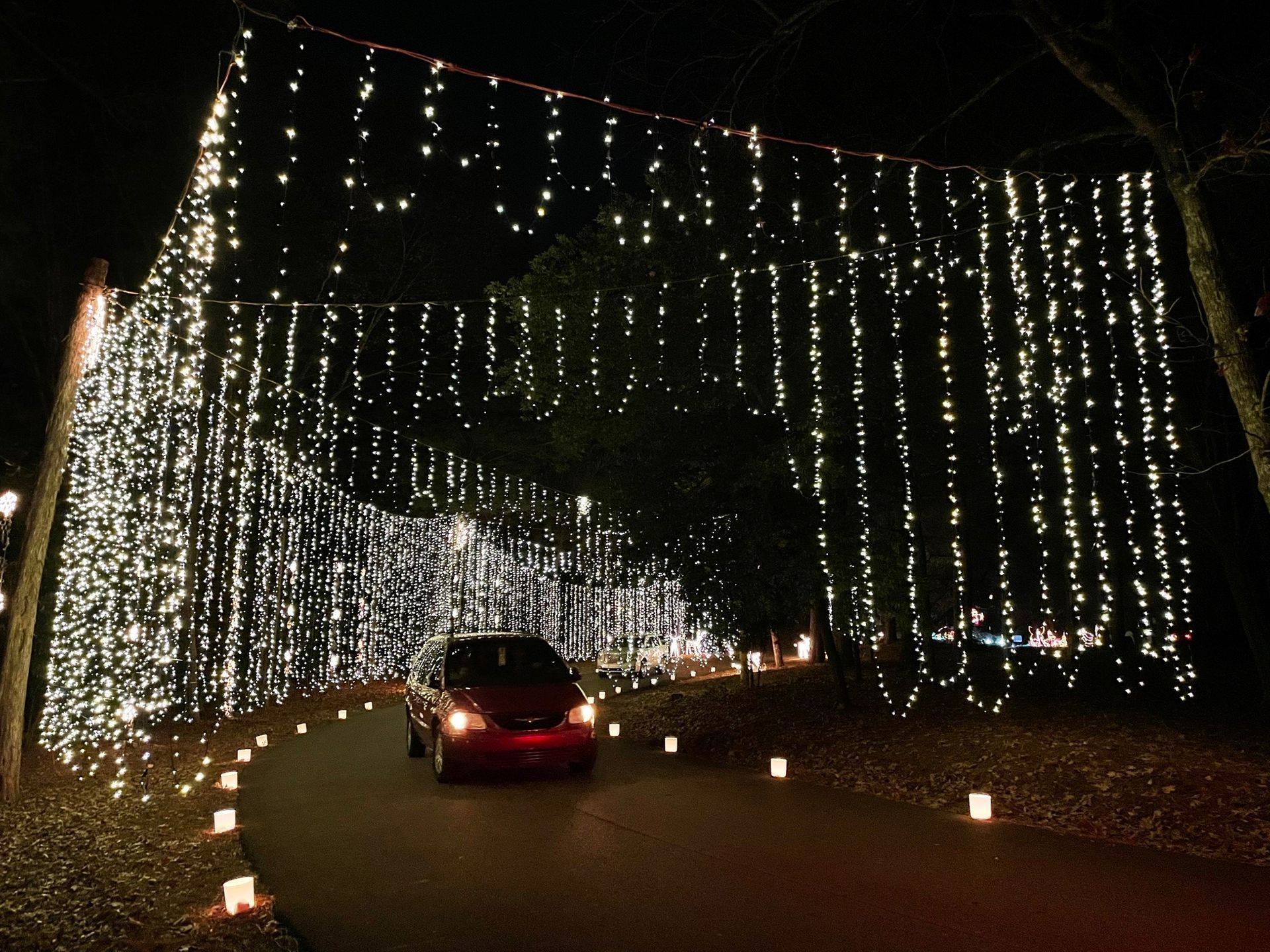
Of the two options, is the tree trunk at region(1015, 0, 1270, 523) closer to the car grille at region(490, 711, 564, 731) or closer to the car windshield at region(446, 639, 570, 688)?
the car grille at region(490, 711, 564, 731)

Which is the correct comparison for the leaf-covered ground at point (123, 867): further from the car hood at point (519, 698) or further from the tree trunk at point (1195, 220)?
the tree trunk at point (1195, 220)

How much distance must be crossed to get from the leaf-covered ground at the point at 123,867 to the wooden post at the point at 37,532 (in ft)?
2.14

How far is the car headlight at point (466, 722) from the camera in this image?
8500 mm

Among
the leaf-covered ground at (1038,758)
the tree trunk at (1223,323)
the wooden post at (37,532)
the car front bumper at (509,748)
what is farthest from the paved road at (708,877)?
the tree trunk at (1223,323)

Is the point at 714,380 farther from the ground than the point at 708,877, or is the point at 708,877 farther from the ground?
the point at 714,380

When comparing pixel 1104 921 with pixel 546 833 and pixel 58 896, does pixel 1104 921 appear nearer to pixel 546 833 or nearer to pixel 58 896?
pixel 546 833

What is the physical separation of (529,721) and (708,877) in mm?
3633

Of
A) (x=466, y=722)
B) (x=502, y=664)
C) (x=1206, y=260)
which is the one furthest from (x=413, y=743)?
A: (x=1206, y=260)

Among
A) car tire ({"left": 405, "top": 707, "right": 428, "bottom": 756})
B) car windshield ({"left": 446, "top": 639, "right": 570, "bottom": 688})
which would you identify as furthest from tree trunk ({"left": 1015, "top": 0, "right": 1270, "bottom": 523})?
car tire ({"left": 405, "top": 707, "right": 428, "bottom": 756})

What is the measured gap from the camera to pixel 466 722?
854 cm

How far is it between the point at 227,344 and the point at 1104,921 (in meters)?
17.1

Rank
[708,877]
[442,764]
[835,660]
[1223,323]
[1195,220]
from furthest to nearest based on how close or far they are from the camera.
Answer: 1. [835,660]
2. [442,764]
3. [1195,220]
4. [1223,323]
5. [708,877]

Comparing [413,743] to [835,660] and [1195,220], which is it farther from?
[1195,220]

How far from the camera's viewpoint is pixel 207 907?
4.98 metres
